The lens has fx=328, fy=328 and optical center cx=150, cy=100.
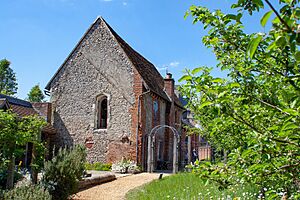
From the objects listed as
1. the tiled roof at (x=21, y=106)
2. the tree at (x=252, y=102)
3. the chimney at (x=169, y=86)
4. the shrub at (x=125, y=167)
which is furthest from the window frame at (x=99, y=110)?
the tree at (x=252, y=102)

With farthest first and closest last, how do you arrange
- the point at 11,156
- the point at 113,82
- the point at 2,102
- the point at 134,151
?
the point at 113,82 < the point at 134,151 < the point at 2,102 < the point at 11,156

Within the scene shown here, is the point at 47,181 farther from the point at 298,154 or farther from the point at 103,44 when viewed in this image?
the point at 103,44

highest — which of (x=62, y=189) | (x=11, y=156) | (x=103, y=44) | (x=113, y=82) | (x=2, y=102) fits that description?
(x=103, y=44)

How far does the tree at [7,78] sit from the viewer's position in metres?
43.2

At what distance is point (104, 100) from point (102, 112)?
2.48ft

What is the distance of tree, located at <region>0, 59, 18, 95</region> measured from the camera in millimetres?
43250

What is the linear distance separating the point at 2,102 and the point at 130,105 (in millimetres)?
6806

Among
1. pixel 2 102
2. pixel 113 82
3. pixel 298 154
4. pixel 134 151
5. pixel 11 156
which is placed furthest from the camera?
pixel 113 82

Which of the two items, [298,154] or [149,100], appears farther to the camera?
[149,100]

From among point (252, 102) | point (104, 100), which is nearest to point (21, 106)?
point (104, 100)

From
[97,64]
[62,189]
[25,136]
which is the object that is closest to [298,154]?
[25,136]

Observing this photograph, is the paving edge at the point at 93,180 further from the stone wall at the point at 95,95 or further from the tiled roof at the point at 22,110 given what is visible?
the tiled roof at the point at 22,110

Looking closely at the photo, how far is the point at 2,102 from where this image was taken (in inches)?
615

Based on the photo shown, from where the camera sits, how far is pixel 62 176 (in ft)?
27.6
